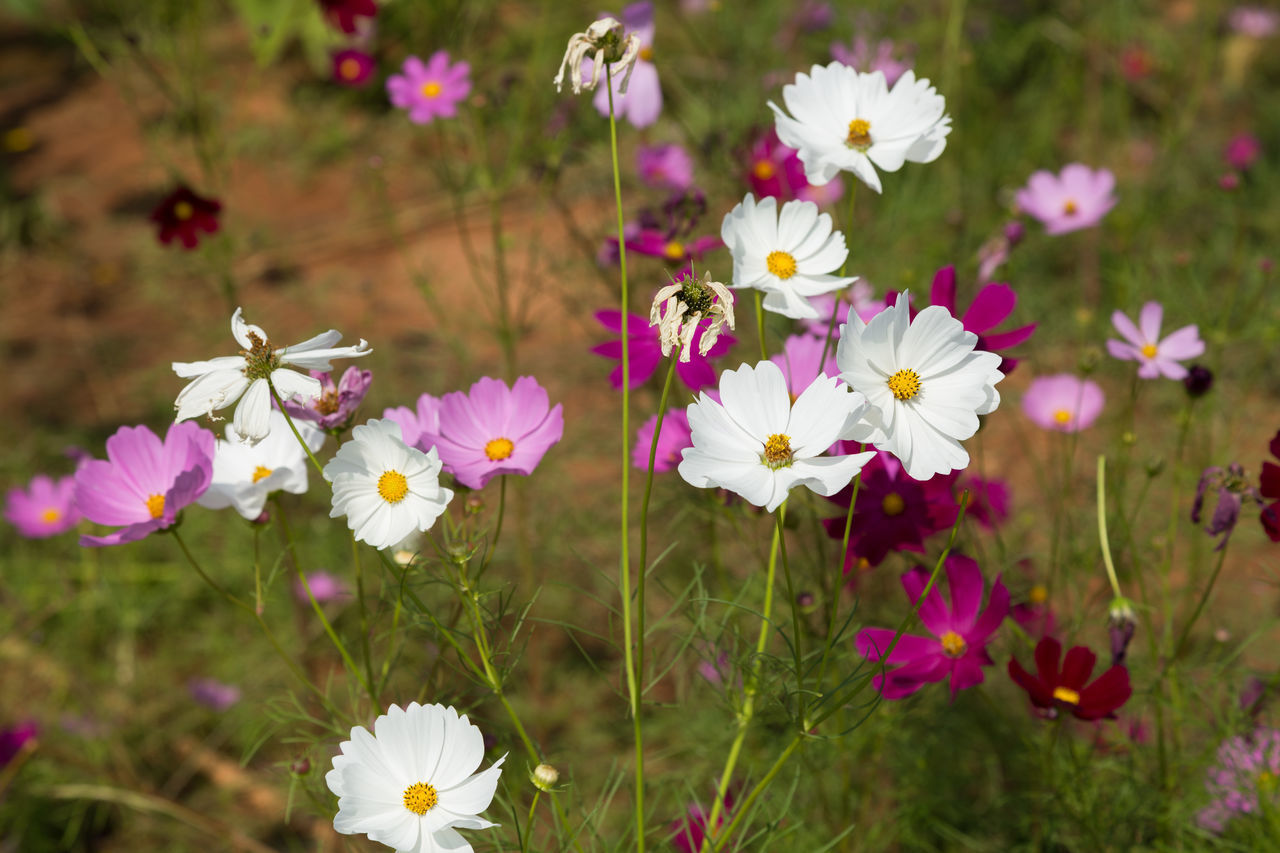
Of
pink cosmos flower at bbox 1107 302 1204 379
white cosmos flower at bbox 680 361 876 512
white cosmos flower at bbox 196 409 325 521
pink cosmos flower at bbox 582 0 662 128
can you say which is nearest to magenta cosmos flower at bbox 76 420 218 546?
white cosmos flower at bbox 196 409 325 521

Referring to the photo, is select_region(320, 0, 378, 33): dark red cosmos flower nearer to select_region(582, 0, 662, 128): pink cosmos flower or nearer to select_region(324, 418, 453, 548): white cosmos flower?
select_region(582, 0, 662, 128): pink cosmos flower

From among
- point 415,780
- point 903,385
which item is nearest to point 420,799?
point 415,780

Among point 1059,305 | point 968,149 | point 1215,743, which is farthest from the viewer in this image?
point 968,149

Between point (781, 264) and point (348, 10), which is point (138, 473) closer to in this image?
point (781, 264)

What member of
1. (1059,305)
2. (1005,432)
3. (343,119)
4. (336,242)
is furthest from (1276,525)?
(343,119)

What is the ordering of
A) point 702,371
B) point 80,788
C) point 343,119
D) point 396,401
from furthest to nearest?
point 343,119 → point 396,401 → point 80,788 → point 702,371

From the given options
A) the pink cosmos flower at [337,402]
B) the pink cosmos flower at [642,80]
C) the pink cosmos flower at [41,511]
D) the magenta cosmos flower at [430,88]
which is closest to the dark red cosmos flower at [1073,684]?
the pink cosmos flower at [337,402]

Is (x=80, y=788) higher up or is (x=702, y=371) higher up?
(x=702, y=371)

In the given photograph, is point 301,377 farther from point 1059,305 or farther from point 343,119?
point 343,119
